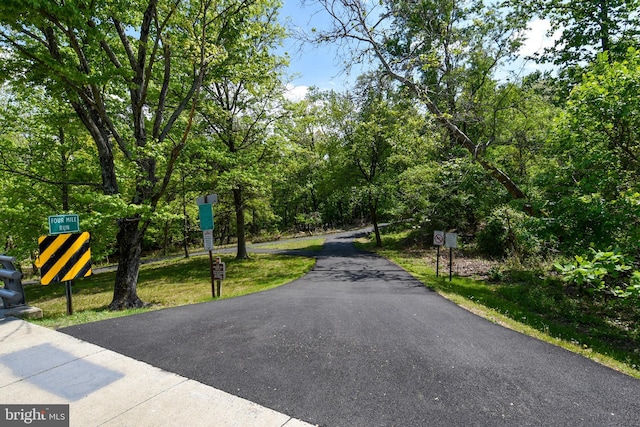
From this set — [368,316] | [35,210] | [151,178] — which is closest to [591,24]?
[368,316]

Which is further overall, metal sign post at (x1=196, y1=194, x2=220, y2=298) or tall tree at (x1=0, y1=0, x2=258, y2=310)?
metal sign post at (x1=196, y1=194, x2=220, y2=298)

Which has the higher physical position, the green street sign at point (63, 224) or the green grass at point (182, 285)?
the green street sign at point (63, 224)

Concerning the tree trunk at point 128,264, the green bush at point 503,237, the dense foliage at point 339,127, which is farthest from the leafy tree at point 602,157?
the tree trunk at point 128,264

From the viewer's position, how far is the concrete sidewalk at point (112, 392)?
2.32 metres

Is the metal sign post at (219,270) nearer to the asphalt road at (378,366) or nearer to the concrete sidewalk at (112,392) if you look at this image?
the asphalt road at (378,366)

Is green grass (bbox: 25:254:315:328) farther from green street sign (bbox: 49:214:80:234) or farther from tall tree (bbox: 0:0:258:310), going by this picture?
green street sign (bbox: 49:214:80:234)

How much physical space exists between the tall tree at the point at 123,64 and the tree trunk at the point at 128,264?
1.0 inches

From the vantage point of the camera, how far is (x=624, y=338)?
5887 millimetres

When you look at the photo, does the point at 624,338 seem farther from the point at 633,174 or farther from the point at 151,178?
the point at 151,178

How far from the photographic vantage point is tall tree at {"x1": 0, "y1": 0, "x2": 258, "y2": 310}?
6.73m

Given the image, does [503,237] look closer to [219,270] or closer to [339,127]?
[219,270]

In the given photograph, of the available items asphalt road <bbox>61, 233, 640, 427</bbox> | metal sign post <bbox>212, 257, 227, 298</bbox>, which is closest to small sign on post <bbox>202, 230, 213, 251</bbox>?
metal sign post <bbox>212, 257, 227, 298</bbox>

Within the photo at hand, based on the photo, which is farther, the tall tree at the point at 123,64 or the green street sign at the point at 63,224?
the tall tree at the point at 123,64

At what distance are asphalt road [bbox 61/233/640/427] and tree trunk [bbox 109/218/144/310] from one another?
4313 millimetres
